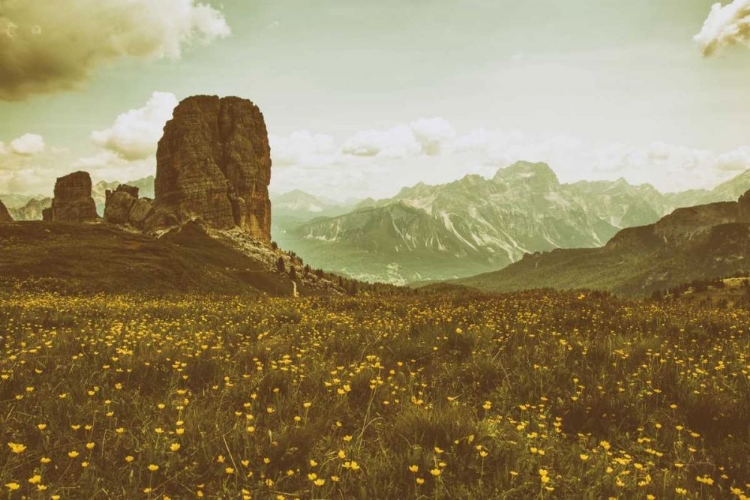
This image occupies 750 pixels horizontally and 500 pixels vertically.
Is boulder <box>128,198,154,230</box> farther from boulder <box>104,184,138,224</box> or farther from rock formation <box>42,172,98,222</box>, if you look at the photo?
rock formation <box>42,172,98,222</box>

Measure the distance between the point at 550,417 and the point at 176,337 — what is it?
6.57 metres

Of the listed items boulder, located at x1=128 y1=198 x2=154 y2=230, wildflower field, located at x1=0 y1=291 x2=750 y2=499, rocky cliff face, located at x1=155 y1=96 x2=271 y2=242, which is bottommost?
wildflower field, located at x1=0 y1=291 x2=750 y2=499

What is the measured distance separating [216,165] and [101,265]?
9675cm

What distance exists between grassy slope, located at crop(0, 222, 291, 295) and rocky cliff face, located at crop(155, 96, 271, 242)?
5971 centimetres

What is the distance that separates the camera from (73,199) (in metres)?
137

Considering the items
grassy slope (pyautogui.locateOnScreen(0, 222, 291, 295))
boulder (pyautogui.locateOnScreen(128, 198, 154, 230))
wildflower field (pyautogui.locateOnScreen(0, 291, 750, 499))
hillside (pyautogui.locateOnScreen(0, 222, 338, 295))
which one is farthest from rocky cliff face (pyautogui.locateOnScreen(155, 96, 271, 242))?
wildflower field (pyautogui.locateOnScreen(0, 291, 750, 499))

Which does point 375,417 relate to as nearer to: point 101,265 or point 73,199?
point 101,265

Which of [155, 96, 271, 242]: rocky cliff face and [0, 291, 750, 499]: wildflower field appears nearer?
[0, 291, 750, 499]: wildflower field

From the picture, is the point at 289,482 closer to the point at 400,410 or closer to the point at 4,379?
the point at 400,410

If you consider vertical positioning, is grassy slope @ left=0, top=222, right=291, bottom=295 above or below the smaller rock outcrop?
below

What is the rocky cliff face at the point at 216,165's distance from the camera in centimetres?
12950

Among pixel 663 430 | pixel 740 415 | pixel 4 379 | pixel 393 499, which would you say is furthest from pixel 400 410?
pixel 4 379

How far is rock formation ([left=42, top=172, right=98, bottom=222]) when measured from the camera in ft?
446

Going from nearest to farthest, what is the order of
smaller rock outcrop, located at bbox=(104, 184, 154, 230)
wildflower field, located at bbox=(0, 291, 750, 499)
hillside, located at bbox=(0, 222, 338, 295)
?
wildflower field, located at bbox=(0, 291, 750, 499)
hillside, located at bbox=(0, 222, 338, 295)
smaller rock outcrop, located at bbox=(104, 184, 154, 230)
